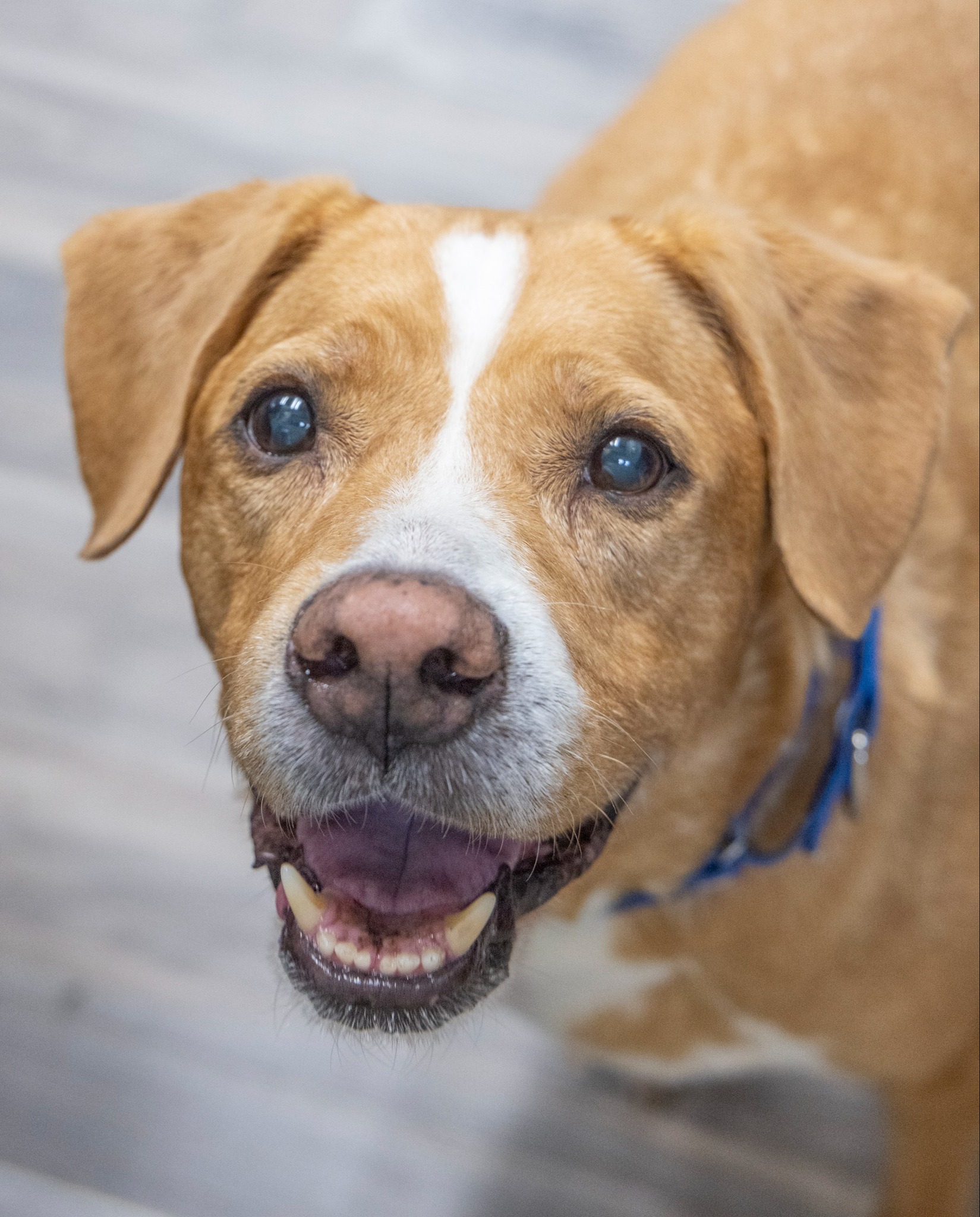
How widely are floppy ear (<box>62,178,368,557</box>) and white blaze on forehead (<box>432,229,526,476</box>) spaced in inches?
9.4

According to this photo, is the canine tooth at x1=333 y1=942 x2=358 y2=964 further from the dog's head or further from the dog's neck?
the dog's neck

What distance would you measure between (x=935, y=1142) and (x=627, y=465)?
127cm

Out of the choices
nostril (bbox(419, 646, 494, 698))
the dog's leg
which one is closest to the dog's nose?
nostril (bbox(419, 646, 494, 698))

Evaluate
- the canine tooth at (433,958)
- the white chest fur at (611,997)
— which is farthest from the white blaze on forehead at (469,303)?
the white chest fur at (611,997)

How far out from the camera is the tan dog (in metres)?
1.32

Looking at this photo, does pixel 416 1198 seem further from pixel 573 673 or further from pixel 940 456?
pixel 940 456

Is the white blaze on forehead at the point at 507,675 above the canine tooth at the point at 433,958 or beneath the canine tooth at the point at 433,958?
above

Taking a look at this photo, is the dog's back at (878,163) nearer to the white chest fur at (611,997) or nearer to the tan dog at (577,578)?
the tan dog at (577,578)

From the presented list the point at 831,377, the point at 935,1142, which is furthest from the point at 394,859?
the point at 935,1142

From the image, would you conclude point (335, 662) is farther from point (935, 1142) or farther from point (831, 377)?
point (935, 1142)

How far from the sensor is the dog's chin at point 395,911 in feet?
4.62

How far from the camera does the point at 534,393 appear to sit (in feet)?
4.67

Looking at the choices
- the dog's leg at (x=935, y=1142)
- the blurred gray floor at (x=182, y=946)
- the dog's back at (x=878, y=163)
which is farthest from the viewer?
the blurred gray floor at (x=182, y=946)

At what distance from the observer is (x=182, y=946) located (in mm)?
2484
